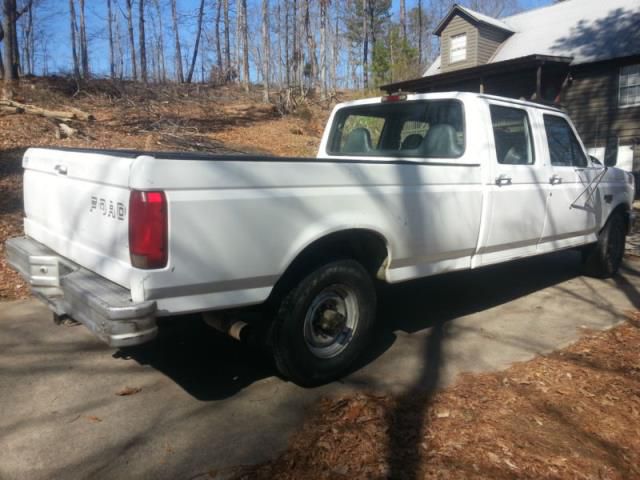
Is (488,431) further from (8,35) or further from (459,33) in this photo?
(459,33)

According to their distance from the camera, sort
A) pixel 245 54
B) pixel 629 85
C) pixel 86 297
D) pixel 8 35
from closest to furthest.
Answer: pixel 86 297, pixel 8 35, pixel 629 85, pixel 245 54

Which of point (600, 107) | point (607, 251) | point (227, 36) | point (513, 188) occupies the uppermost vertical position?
point (227, 36)

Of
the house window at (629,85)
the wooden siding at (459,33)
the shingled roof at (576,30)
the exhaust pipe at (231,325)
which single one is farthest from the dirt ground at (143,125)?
the house window at (629,85)

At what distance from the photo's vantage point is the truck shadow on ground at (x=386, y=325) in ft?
13.1

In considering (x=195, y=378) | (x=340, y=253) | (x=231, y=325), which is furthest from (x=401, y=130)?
(x=195, y=378)

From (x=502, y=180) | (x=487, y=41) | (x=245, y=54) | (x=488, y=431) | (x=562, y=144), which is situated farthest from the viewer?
(x=245, y=54)

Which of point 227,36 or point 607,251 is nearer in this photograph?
point 607,251

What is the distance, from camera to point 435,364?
427cm

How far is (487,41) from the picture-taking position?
73.7ft

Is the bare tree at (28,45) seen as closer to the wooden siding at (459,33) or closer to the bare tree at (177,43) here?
the bare tree at (177,43)

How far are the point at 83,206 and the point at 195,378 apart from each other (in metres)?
1.45

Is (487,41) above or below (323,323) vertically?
above

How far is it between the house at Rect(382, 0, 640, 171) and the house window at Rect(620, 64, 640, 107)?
0.09ft

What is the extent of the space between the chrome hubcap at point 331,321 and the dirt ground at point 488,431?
1.28ft
